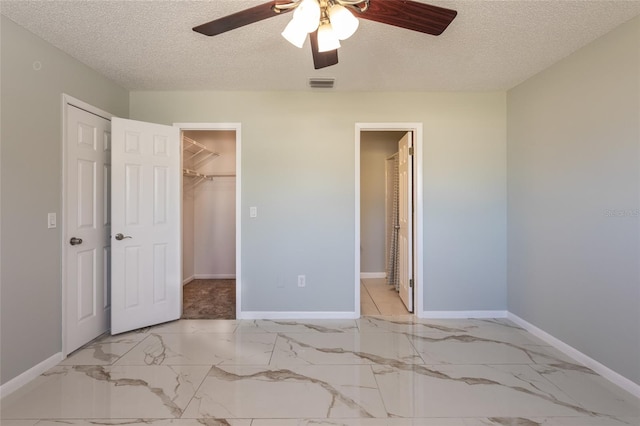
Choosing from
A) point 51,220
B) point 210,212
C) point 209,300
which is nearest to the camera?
point 51,220

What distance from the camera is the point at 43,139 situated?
2205 mm

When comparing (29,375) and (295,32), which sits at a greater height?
(295,32)

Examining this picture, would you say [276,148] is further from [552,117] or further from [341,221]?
[552,117]

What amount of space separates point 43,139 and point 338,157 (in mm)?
2412

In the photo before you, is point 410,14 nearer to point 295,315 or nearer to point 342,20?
point 342,20

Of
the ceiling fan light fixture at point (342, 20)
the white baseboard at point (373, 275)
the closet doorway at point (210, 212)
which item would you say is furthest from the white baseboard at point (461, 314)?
the closet doorway at point (210, 212)

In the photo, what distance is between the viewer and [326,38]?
1.61m

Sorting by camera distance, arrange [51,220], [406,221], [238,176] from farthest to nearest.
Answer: [406,221]
[238,176]
[51,220]

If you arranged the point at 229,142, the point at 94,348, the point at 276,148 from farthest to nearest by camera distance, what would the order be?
the point at 229,142, the point at 276,148, the point at 94,348

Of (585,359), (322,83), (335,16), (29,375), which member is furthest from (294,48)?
(585,359)

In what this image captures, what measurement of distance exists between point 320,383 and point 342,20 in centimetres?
214

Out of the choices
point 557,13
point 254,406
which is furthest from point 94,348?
point 557,13

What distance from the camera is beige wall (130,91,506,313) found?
10.5ft

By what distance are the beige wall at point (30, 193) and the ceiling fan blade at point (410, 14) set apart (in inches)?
88.6
